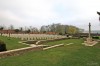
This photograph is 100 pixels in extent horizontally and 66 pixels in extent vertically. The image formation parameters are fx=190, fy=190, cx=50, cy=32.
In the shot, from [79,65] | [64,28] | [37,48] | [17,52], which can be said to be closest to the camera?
[79,65]

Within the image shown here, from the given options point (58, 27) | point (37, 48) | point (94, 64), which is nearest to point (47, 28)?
point (58, 27)

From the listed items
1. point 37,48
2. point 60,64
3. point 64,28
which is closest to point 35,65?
point 60,64

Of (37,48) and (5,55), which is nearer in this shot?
(5,55)

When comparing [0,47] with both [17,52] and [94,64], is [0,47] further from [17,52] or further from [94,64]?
[94,64]

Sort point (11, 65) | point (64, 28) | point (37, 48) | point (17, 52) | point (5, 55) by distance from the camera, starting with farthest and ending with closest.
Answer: point (64, 28), point (37, 48), point (17, 52), point (5, 55), point (11, 65)

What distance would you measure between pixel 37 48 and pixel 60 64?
23.9ft

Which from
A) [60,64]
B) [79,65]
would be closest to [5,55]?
[60,64]

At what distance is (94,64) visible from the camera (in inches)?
414

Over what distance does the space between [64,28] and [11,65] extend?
65154 mm

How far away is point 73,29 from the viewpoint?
77125mm

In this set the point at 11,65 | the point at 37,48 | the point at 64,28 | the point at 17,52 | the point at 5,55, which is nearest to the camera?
the point at 11,65

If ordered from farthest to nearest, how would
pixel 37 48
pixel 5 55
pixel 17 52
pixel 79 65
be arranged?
pixel 37 48, pixel 17 52, pixel 5 55, pixel 79 65

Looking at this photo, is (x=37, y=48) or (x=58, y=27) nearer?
(x=37, y=48)

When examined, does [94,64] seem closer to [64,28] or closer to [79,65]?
[79,65]
